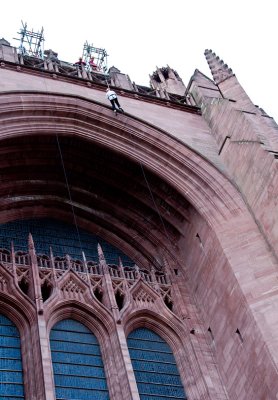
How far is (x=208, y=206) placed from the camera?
15.8 metres

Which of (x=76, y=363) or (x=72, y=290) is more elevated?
(x=72, y=290)

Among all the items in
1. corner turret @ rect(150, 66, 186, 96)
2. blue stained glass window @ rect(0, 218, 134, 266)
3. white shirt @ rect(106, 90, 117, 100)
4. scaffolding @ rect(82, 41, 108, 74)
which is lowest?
blue stained glass window @ rect(0, 218, 134, 266)

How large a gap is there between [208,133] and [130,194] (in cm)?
292

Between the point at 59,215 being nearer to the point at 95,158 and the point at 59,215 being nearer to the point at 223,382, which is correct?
the point at 95,158

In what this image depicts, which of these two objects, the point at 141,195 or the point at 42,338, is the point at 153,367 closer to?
the point at 42,338

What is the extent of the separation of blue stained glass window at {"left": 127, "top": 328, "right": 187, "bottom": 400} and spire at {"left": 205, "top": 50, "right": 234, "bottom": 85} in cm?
849

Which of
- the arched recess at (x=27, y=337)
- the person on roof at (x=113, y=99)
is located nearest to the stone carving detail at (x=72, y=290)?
the arched recess at (x=27, y=337)

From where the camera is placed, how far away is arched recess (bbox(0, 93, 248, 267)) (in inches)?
629

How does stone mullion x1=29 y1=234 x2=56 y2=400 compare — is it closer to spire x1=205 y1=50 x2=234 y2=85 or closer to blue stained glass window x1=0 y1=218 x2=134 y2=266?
blue stained glass window x1=0 y1=218 x2=134 y2=266

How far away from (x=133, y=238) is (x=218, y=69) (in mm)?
6149

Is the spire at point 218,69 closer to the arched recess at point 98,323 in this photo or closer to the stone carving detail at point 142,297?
the stone carving detail at point 142,297

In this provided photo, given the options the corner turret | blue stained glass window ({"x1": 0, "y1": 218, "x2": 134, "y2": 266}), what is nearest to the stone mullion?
blue stained glass window ({"x1": 0, "y1": 218, "x2": 134, "y2": 266})

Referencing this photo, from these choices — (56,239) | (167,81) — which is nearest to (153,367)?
(56,239)

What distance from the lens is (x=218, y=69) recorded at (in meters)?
19.9
